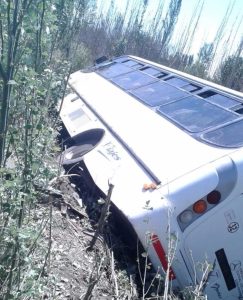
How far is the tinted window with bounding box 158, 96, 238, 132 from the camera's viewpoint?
3684mm

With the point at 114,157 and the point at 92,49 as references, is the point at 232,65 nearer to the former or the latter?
the point at 92,49

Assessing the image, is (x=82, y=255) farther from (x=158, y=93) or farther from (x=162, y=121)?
(x=158, y=93)

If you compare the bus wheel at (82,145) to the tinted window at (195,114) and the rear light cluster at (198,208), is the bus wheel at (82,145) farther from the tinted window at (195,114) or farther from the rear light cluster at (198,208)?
the rear light cluster at (198,208)

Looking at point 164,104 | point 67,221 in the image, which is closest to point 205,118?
point 164,104

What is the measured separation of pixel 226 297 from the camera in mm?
2906

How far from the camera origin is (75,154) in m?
4.31

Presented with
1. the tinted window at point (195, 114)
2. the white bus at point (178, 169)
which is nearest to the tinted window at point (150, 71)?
the white bus at point (178, 169)

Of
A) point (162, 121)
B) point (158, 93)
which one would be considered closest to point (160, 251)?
point (162, 121)

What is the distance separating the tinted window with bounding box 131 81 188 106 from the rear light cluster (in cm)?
189

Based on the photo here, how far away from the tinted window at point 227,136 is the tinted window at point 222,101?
507 millimetres

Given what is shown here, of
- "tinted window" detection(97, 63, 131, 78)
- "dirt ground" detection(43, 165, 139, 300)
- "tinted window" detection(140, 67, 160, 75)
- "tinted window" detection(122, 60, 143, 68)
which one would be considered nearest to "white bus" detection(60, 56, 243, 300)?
"dirt ground" detection(43, 165, 139, 300)

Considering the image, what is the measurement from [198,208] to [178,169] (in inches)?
13.3

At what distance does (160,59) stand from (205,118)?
1181 centimetres

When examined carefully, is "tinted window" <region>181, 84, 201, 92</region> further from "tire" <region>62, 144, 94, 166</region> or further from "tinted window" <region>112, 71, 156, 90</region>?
"tire" <region>62, 144, 94, 166</region>
